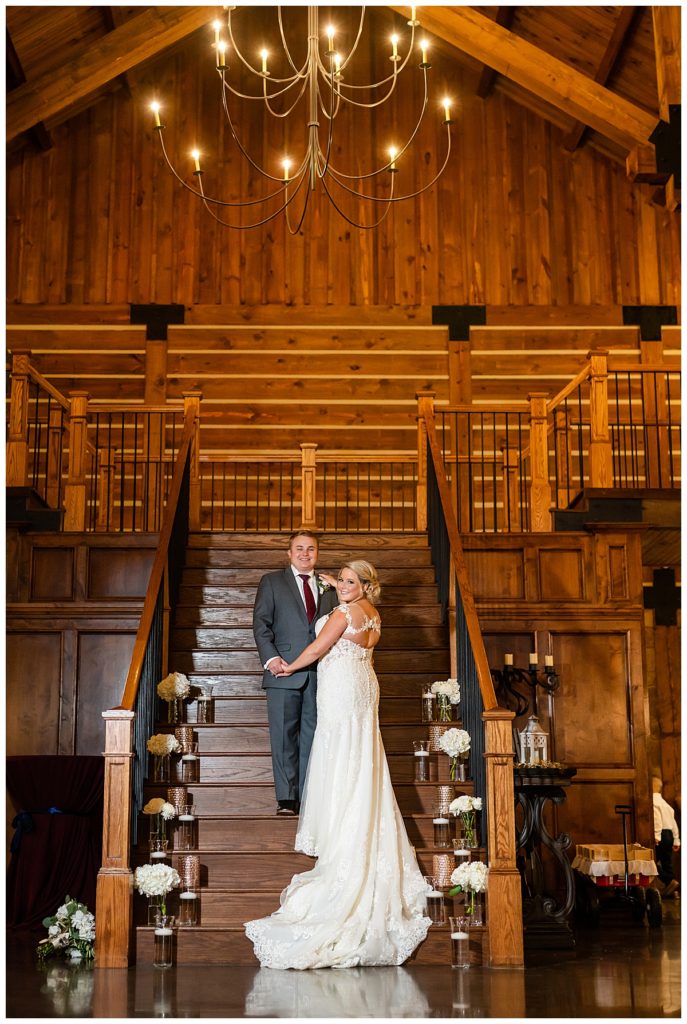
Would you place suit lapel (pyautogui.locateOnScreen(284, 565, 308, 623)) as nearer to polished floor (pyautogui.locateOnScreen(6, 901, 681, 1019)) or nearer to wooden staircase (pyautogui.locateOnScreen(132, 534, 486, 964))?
wooden staircase (pyautogui.locateOnScreen(132, 534, 486, 964))

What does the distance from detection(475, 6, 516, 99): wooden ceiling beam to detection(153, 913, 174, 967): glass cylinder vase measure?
9.17 metres

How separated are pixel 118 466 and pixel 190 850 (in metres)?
6.31

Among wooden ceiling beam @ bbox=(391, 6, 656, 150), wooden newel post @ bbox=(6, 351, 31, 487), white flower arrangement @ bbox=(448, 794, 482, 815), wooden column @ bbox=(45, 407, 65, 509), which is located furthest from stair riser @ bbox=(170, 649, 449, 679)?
wooden ceiling beam @ bbox=(391, 6, 656, 150)

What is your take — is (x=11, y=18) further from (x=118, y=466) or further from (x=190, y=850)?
(x=190, y=850)

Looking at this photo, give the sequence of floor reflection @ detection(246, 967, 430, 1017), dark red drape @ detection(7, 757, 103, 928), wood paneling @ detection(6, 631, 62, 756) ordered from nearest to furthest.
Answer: floor reflection @ detection(246, 967, 430, 1017) → dark red drape @ detection(7, 757, 103, 928) → wood paneling @ detection(6, 631, 62, 756)

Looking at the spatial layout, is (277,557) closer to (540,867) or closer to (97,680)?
(97,680)

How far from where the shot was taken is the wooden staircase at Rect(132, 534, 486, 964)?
5.63 metres

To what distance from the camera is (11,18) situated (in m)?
10.2

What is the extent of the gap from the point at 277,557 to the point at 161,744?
240cm

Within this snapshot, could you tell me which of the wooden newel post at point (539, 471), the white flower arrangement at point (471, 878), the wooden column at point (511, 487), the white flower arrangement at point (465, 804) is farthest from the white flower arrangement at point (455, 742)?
the wooden column at point (511, 487)

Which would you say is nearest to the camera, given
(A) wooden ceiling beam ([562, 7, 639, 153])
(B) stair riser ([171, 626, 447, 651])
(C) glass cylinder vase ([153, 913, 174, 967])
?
(C) glass cylinder vase ([153, 913, 174, 967])

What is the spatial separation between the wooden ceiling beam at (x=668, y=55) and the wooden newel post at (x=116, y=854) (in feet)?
16.0

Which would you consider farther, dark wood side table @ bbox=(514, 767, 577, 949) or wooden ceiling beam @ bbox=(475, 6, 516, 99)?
wooden ceiling beam @ bbox=(475, 6, 516, 99)

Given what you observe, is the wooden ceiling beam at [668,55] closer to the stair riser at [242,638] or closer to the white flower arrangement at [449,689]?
the stair riser at [242,638]
